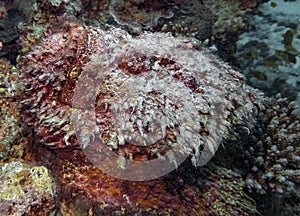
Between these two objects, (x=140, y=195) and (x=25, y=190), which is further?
(x=140, y=195)

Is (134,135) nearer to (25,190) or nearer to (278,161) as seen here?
(25,190)

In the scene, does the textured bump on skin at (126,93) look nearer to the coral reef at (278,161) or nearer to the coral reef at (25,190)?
the coral reef at (25,190)

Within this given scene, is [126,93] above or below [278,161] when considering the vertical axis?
above

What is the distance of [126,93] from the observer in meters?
1.83

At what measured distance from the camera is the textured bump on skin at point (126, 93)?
1.78 meters

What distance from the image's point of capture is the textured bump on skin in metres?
1.78

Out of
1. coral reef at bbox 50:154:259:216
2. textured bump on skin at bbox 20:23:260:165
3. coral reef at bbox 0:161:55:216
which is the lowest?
coral reef at bbox 50:154:259:216

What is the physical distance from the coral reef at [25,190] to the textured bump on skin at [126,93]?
0.80ft

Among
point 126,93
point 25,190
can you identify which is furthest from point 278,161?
point 25,190

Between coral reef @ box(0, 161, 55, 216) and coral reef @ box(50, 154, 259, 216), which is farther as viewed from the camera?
coral reef @ box(50, 154, 259, 216)

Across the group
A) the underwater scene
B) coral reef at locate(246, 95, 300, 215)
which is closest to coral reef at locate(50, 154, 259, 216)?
the underwater scene

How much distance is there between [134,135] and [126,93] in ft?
0.87

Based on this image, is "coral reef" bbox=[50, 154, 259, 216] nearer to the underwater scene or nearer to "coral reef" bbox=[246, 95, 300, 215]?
the underwater scene

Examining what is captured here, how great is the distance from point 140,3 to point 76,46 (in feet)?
5.41
